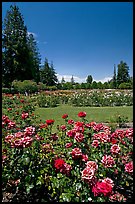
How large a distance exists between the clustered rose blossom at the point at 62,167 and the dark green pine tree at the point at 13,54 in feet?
99.6

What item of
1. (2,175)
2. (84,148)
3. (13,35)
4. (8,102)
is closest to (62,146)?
(84,148)

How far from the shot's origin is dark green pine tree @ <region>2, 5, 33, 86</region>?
31953 mm

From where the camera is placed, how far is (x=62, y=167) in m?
2.14

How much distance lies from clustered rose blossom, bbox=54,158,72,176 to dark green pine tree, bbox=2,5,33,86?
30.3 m

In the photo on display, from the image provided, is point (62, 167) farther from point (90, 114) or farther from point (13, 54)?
point (13, 54)

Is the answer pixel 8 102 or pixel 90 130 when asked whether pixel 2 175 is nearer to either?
pixel 90 130

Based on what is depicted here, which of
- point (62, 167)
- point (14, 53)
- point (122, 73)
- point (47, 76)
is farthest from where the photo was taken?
point (122, 73)

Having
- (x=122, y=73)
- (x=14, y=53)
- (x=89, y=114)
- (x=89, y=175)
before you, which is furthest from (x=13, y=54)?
(x=89, y=175)

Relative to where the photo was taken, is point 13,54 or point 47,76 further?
point 47,76

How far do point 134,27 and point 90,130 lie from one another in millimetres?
1519

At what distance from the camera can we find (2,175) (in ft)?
7.92

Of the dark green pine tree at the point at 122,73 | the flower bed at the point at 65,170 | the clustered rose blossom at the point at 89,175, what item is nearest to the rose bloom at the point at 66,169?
the flower bed at the point at 65,170

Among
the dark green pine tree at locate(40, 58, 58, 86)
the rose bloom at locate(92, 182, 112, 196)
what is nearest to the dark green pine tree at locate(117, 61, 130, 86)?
the dark green pine tree at locate(40, 58, 58, 86)

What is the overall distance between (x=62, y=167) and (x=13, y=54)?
32059mm
